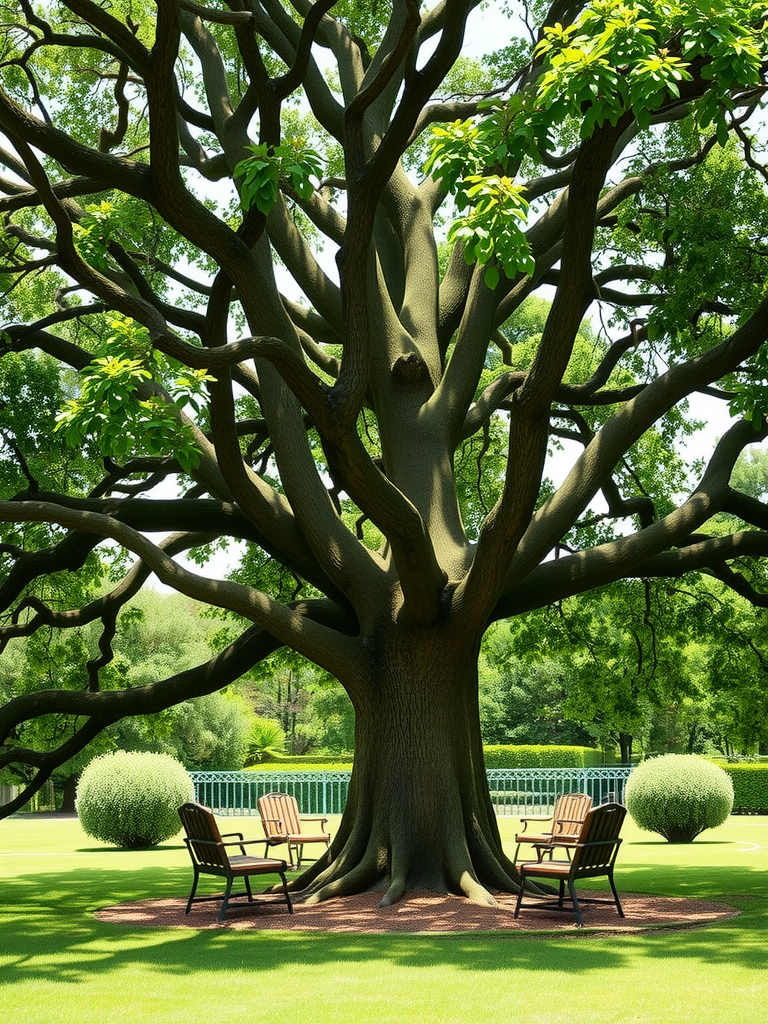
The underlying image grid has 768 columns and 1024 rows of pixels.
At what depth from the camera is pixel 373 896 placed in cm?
1149

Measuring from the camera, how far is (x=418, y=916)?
10344mm

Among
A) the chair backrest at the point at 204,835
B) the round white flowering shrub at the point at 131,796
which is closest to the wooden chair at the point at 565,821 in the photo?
the chair backrest at the point at 204,835

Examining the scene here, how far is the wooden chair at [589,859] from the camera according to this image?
10242 millimetres

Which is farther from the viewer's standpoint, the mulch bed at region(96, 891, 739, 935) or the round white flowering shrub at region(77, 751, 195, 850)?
the round white flowering shrub at region(77, 751, 195, 850)

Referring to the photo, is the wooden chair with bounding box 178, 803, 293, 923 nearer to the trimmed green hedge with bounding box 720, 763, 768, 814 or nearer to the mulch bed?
the mulch bed

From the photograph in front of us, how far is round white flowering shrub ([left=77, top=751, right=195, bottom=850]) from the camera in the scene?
2053 centimetres

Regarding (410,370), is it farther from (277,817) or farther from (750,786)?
(750,786)

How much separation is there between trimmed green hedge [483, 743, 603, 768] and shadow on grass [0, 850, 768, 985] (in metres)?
27.6

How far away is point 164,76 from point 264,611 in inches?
219

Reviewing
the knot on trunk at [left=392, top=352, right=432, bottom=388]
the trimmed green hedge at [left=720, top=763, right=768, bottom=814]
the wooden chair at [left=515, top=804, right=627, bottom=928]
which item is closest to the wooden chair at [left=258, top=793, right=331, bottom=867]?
the wooden chair at [left=515, top=804, right=627, bottom=928]

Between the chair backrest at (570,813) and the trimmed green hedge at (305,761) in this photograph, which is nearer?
the chair backrest at (570,813)

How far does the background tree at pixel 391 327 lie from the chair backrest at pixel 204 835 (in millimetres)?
1316

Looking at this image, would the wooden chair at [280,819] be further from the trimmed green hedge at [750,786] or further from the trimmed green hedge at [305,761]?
the trimmed green hedge at [305,761]

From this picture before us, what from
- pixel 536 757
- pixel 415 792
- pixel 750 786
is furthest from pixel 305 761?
pixel 415 792
